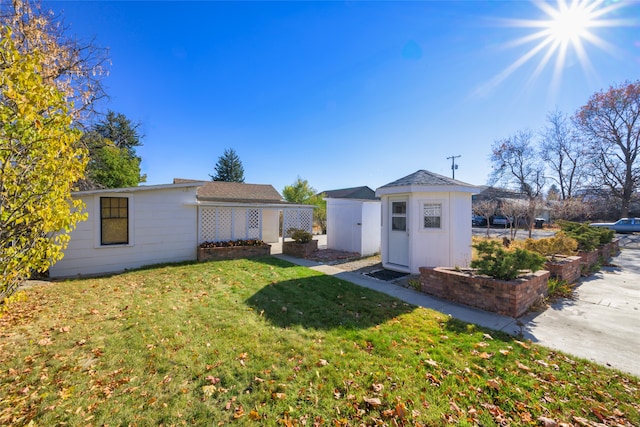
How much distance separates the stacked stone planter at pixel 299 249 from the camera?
35.5ft

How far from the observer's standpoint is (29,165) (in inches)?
115

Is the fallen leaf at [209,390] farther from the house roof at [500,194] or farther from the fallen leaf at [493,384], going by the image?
the house roof at [500,194]

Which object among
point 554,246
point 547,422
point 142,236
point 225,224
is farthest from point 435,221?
point 142,236

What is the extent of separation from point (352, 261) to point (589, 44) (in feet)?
36.5

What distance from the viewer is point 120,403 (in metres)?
2.37

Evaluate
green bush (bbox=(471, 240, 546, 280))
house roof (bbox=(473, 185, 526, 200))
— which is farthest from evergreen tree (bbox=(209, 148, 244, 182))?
green bush (bbox=(471, 240, 546, 280))

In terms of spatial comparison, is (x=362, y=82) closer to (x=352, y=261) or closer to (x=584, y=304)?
(x=352, y=261)

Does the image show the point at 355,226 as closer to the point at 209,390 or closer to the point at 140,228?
the point at 140,228

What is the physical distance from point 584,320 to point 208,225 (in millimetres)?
11758

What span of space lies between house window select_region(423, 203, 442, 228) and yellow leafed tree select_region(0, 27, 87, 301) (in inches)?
309

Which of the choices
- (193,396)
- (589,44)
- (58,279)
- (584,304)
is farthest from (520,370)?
(589,44)

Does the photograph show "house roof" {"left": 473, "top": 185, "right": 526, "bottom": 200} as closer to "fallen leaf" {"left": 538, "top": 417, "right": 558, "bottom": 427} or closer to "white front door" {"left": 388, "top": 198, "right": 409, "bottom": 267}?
"white front door" {"left": 388, "top": 198, "right": 409, "bottom": 267}

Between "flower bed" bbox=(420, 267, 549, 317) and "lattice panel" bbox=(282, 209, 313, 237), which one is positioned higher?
"lattice panel" bbox=(282, 209, 313, 237)

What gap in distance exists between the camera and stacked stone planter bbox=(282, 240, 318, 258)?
10.8 meters
